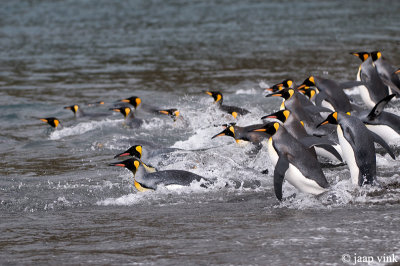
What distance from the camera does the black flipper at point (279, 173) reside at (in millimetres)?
5281

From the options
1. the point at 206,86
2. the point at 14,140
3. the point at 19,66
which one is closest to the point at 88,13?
the point at 19,66

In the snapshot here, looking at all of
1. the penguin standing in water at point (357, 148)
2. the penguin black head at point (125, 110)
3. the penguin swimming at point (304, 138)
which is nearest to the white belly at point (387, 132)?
the penguin swimming at point (304, 138)

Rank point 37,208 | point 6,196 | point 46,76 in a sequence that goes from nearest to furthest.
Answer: point 37,208
point 6,196
point 46,76

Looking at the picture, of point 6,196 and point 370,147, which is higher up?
point 370,147

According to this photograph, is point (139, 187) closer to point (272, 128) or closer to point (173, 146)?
point (272, 128)

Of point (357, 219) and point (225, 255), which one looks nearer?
point (225, 255)

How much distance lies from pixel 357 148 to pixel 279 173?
0.84 metres

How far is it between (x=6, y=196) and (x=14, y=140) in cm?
315

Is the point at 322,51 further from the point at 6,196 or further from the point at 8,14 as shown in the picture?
the point at 8,14

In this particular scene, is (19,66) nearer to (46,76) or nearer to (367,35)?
(46,76)

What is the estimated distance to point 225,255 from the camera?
408 cm

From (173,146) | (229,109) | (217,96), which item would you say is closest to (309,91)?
(229,109)

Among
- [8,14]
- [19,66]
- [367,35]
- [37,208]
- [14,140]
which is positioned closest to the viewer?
[37,208]

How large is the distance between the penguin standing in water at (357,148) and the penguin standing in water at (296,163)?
0.33 m
